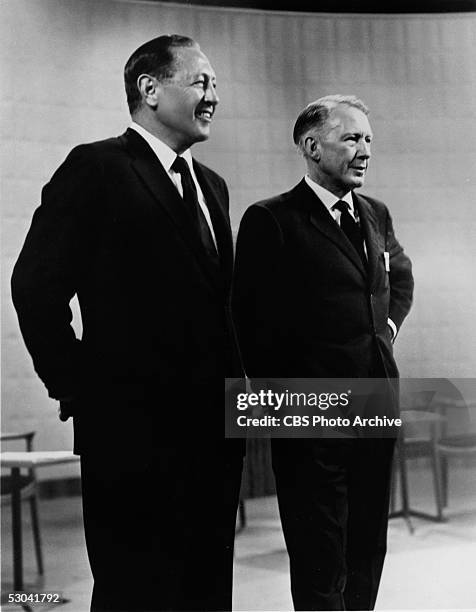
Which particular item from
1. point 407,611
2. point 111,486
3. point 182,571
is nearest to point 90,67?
point 111,486

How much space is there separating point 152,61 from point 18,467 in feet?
3.93

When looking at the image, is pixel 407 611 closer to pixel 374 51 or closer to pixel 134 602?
pixel 134 602

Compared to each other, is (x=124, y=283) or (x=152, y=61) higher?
(x=152, y=61)

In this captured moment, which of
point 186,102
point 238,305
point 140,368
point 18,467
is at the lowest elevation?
point 18,467

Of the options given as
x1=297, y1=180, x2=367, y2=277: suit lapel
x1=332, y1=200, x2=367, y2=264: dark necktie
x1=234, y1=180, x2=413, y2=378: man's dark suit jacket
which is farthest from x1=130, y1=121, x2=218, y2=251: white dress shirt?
x1=332, y1=200, x2=367, y2=264: dark necktie

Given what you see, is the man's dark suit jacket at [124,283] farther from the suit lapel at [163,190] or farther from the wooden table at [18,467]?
the wooden table at [18,467]

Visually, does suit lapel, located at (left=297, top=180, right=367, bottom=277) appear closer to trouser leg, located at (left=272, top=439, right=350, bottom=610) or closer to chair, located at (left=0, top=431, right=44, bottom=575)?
trouser leg, located at (left=272, top=439, right=350, bottom=610)

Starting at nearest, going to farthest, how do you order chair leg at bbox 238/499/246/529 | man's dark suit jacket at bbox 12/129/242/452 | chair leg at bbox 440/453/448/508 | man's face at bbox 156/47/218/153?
man's dark suit jacket at bbox 12/129/242/452
man's face at bbox 156/47/218/153
chair leg at bbox 238/499/246/529
chair leg at bbox 440/453/448/508

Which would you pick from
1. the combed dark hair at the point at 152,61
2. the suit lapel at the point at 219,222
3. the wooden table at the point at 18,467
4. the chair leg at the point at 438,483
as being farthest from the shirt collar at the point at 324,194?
the wooden table at the point at 18,467

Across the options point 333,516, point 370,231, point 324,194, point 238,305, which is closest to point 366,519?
point 333,516

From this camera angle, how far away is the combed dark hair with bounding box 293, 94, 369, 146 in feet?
6.46

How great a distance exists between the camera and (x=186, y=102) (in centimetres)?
183

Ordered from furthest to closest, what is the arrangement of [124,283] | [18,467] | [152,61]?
[18,467], [152,61], [124,283]

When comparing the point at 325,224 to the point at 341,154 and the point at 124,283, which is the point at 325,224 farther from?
the point at 124,283
